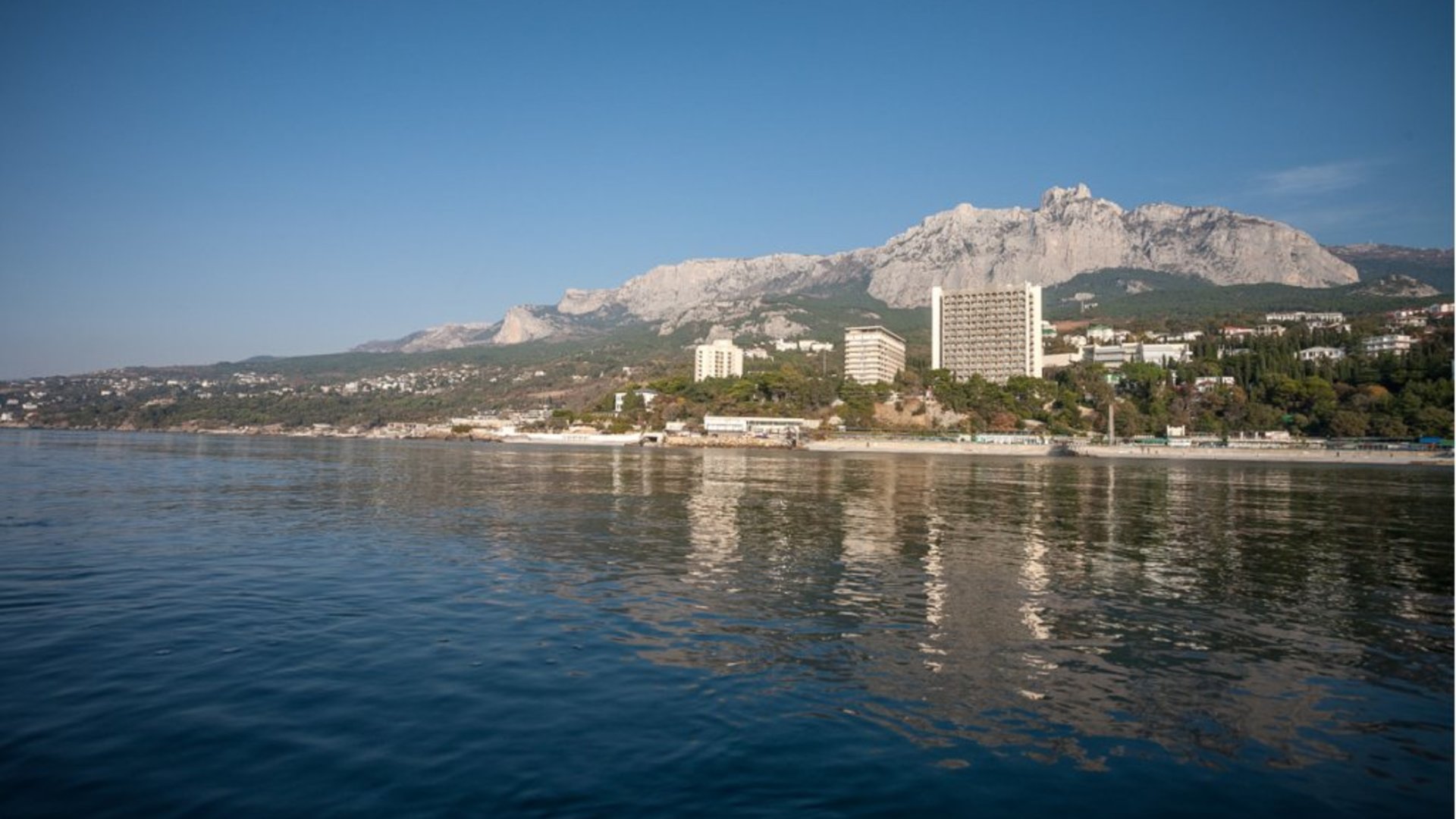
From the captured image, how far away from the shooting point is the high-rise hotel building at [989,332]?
176 meters

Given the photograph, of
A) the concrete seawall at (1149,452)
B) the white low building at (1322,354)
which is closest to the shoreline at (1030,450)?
the concrete seawall at (1149,452)

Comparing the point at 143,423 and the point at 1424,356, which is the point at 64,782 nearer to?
the point at 1424,356

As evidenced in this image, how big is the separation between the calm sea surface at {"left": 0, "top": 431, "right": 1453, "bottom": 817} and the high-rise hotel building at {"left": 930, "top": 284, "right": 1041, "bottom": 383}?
158 m

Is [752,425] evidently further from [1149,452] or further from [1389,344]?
[1389,344]

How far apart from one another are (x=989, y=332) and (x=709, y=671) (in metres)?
180

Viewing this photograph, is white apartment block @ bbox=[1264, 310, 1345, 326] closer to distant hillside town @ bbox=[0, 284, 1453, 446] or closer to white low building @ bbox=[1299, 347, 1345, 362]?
distant hillside town @ bbox=[0, 284, 1453, 446]

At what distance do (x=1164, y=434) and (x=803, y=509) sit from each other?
398ft

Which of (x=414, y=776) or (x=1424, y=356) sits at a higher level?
(x=1424, y=356)

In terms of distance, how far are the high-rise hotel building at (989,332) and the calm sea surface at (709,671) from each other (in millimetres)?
157927

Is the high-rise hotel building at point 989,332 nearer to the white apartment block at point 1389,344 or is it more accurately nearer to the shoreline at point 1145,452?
the shoreline at point 1145,452

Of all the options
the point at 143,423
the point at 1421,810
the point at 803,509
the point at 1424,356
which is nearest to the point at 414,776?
the point at 1421,810

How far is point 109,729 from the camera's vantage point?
8320 millimetres

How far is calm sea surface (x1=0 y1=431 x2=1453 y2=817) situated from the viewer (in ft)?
24.1

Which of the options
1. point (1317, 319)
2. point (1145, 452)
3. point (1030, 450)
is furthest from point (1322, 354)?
point (1030, 450)
